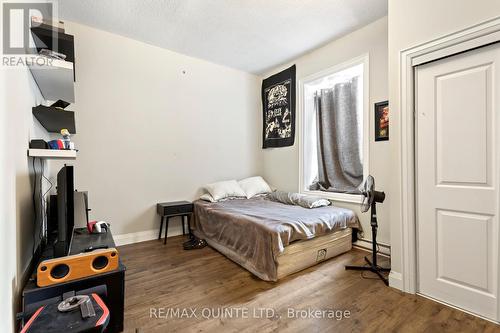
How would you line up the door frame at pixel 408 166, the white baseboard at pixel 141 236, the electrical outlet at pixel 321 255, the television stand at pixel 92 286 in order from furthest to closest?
the white baseboard at pixel 141 236 → the electrical outlet at pixel 321 255 → the door frame at pixel 408 166 → the television stand at pixel 92 286

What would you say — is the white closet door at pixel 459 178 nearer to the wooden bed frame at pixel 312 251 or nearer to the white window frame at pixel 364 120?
the wooden bed frame at pixel 312 251

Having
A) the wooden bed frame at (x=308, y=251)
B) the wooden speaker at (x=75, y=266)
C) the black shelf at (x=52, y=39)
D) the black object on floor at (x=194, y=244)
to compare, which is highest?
the black shelf at (x=52, y=39)

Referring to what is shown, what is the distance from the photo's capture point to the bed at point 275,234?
89.2 inches

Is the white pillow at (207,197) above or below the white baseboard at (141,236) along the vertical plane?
above

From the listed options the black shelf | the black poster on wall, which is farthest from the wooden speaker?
the black poster on wall

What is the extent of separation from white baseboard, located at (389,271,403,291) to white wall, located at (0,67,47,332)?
101 inches

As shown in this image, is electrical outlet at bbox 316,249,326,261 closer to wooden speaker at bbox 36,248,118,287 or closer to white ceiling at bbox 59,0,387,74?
wooden speaker at bbox 36,248,118,287

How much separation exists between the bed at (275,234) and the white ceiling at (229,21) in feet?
7.77

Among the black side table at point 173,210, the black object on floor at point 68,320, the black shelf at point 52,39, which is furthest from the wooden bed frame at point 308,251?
the black shelf at point 52,39

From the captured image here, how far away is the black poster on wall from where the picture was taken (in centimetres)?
412

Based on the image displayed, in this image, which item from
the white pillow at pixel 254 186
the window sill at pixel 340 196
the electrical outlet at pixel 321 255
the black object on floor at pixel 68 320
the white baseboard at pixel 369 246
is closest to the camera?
the black object on floor at pixel 68 320

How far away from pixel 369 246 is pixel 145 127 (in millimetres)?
3477

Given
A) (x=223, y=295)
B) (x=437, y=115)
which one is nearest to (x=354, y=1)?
(x=437, y=115)

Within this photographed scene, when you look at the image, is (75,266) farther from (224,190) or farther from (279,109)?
(279,109)
